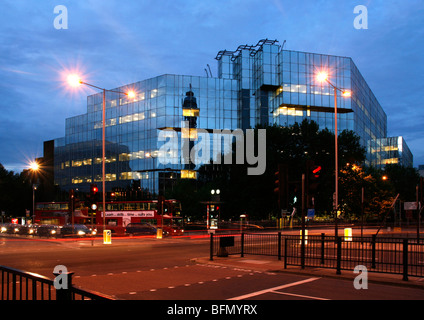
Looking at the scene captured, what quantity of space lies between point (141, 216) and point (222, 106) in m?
41.4

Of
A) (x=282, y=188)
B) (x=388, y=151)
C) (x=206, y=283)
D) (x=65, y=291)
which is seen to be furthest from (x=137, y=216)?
(x=388, y=151)

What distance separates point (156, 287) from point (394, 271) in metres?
7.52

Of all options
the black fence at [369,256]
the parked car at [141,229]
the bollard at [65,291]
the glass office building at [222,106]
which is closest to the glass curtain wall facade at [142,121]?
the glass office building at [222,106]

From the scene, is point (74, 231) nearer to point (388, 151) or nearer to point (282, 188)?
point (282, 188)

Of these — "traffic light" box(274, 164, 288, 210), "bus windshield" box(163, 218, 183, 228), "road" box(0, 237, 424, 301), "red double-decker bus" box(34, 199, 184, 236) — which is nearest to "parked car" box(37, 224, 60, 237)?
"red double-decker bus" box(34, 199, 184, 236)

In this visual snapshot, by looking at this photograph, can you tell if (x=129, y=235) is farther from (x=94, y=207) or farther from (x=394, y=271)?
(x=394, y=271)

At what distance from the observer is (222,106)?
81375 mm

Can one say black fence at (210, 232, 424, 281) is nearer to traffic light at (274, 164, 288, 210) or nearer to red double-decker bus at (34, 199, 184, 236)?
traffic light at (274, 164, 288, 210)

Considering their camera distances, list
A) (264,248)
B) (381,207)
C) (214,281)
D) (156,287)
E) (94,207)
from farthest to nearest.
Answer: (381,207) → (94,207) → (264,248) → (214,281) → (156,287)

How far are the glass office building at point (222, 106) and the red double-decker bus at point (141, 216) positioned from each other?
27680 mm

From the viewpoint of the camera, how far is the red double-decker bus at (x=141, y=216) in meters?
41.6

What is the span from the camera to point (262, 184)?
55656mm

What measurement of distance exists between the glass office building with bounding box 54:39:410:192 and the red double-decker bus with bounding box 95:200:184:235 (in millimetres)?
27680
